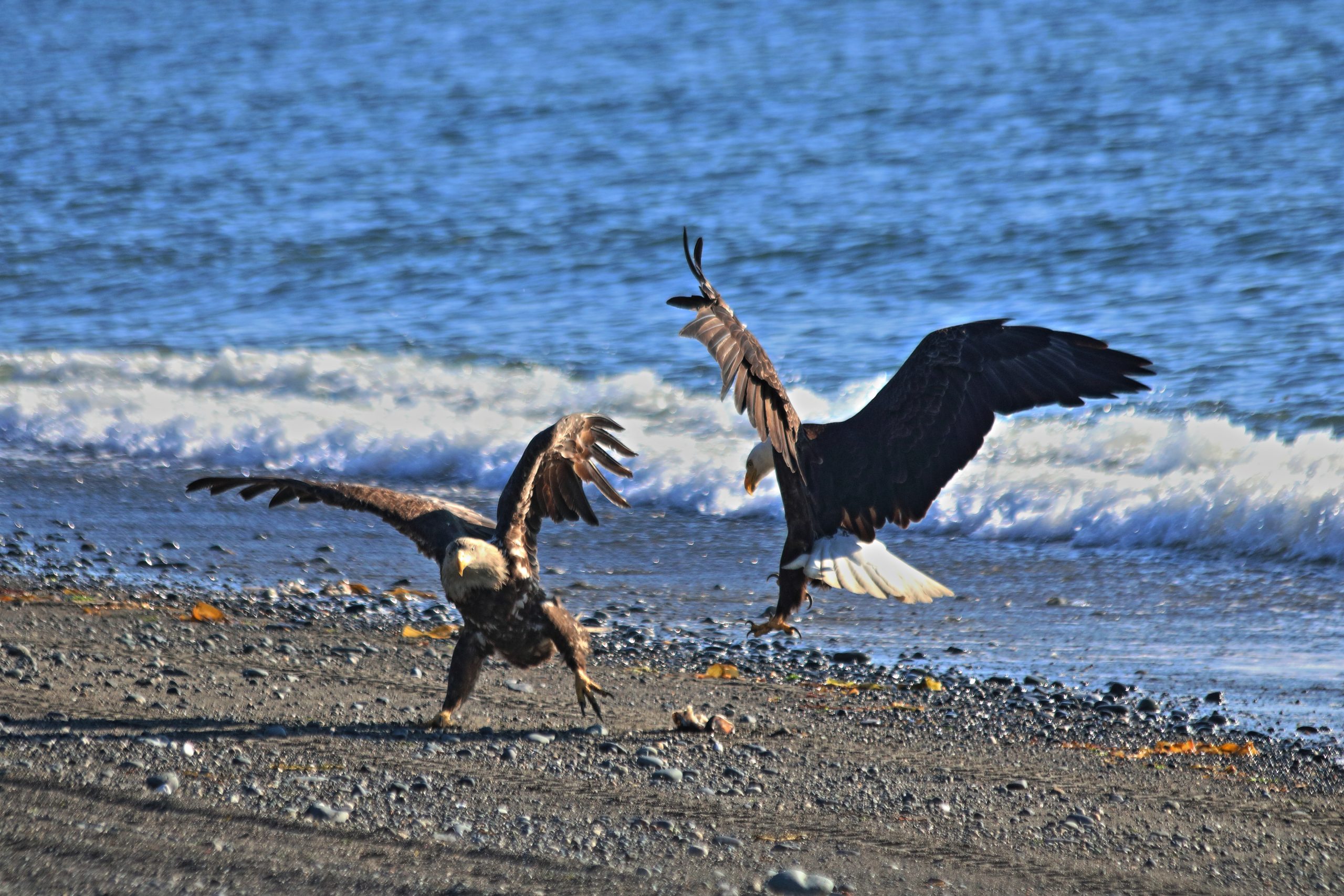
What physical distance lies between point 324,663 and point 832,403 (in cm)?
576

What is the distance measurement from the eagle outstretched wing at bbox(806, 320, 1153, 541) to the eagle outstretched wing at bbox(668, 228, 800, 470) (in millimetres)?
588

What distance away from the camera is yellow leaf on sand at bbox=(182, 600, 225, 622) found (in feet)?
21.0

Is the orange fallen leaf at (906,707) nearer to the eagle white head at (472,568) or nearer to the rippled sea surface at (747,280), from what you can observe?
the rippled sea surface at (747,280)

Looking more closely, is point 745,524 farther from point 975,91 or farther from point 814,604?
point 975,91

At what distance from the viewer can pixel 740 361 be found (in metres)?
4.77

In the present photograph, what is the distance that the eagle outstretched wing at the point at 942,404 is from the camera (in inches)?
214

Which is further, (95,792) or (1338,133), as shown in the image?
(1338,133)

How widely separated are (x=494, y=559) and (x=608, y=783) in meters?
0.79

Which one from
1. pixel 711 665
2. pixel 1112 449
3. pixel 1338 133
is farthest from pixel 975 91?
pixel 711 665

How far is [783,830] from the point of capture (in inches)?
159

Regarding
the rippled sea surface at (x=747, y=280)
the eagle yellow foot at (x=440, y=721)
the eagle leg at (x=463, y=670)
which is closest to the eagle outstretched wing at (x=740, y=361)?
the eagle leg at (x=463, y=670)

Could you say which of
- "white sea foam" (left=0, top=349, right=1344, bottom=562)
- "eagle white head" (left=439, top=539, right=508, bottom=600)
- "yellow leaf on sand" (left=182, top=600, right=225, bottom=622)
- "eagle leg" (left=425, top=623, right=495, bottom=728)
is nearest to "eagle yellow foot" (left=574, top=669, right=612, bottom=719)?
"eagle leg" (left=425, top=623, right=495, bottom=728)

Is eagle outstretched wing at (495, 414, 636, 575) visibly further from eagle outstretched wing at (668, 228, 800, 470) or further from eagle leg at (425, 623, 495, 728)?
eagle outstretched wing at (668, 228, 800, 470)

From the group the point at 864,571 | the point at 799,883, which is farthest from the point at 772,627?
the point at 799,883
